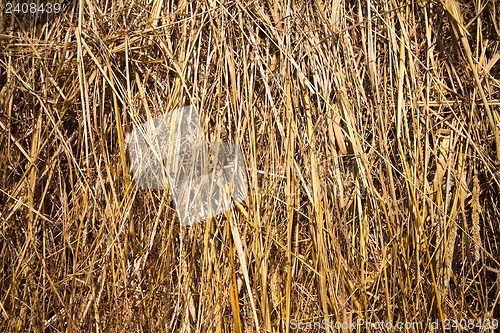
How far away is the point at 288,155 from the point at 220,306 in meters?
0.28

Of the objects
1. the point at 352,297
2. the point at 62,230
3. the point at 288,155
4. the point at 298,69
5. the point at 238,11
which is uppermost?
the point at 238,11

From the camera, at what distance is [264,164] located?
0.88 metres

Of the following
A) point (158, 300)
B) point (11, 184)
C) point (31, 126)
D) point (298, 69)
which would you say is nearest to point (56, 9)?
point (31, 126)

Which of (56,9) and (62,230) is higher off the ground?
(56,9)

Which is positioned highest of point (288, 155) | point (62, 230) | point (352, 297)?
point (288, 155)

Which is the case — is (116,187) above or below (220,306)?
above

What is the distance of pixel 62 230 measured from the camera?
2.96 ft

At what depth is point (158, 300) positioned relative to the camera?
872mm

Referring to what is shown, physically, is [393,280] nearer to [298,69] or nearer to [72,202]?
[298,69]

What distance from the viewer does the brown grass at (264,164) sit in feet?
2.81

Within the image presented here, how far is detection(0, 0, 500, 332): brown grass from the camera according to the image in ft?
2.81

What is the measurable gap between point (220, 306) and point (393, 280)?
29 centimetres

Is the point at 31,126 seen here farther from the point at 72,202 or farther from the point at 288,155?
the point at 288,155

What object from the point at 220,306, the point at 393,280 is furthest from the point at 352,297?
the point at 220,306
